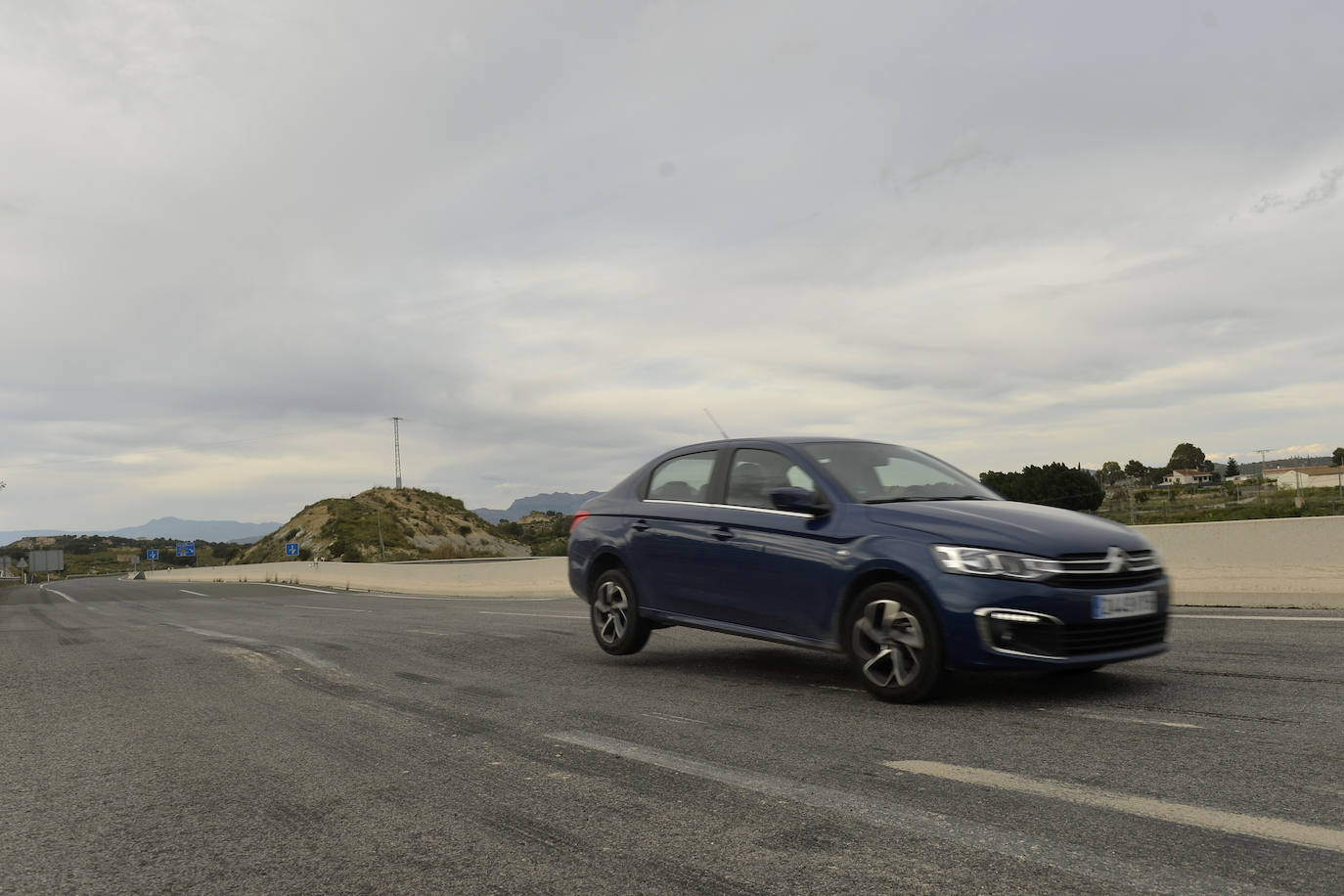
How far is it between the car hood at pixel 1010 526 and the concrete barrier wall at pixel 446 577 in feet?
45.2

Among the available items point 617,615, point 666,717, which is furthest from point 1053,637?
point 617,615

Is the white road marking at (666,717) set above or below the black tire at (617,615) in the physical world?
below

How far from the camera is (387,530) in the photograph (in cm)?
10288

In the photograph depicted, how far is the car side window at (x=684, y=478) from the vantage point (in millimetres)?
7629

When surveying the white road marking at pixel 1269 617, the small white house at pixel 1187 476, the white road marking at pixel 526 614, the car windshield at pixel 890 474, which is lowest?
the white road marking at pixel 1269 617

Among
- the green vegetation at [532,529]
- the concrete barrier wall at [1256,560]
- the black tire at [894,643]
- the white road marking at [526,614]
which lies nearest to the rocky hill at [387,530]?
the green vegetation at [532,529]

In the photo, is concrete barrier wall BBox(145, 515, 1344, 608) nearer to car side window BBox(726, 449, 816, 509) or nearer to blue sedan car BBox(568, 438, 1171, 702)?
blue sedan car BBox(568, 438, 1171, 702)

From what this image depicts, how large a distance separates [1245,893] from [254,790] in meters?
3.84

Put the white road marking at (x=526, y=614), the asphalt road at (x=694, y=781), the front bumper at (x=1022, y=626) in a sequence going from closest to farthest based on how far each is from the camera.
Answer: the asphalt road at (x=694, y=781) → the front bumper at (x=1022, y=626) → the white road marking at (x=526, y=614)

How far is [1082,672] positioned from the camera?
6.84 metres

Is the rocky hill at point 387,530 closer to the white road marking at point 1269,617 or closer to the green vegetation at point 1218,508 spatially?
the green vegetation at point 1218,508

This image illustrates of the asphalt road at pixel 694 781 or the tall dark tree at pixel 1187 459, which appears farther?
the tall dark tree at pixel 1187 459

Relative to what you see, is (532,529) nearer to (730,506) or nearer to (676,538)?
(676,538)

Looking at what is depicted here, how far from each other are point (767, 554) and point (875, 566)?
0.93 m
